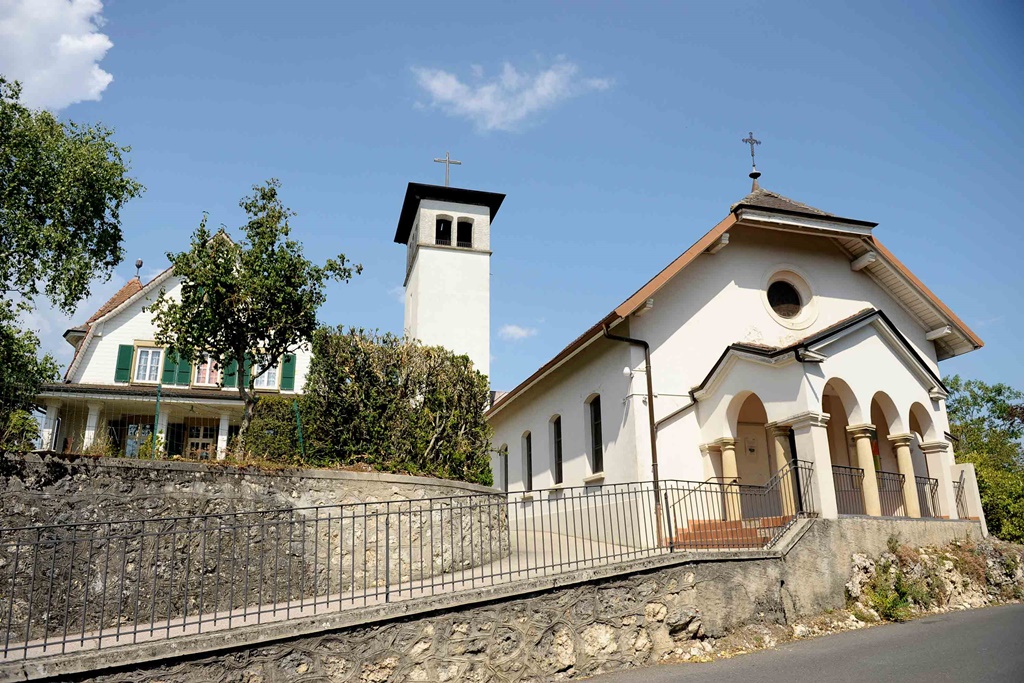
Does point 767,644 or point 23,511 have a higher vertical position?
point 23,511

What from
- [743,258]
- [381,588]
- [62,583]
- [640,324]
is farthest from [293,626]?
[743,258]

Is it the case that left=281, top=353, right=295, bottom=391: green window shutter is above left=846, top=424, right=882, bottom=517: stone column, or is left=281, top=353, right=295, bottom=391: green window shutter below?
above

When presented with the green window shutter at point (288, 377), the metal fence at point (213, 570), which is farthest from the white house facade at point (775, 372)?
the green window shutter at point (288, 377)

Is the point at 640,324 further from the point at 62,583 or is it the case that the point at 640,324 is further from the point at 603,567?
the point at 62,583

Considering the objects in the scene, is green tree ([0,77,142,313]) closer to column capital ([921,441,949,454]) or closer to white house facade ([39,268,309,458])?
white house facade ([39,268,309,458])

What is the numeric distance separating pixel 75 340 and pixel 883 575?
29203mm

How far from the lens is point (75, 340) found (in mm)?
28922

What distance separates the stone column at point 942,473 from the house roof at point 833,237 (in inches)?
157

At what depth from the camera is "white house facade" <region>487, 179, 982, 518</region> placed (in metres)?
13.8

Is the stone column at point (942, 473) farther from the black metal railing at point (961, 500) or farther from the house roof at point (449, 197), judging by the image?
the house roof at point (449, 197)

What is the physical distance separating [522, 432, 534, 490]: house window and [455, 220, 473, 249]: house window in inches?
434

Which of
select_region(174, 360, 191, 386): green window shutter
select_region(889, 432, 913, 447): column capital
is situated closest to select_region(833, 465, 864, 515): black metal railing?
select_region(889, 432, 913, 447): column capital

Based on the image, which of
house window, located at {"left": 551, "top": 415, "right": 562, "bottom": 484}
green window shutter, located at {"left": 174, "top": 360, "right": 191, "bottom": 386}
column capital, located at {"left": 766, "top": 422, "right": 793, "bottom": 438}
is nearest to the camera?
column capital, located at {"left": 766, "top": 422, "right": 793, "bottom": 438}

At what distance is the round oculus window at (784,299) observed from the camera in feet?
55.8
